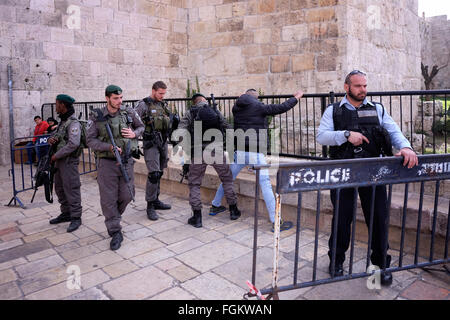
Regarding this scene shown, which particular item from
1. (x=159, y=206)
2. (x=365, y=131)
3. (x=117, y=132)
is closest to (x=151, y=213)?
(x=159, y=206)

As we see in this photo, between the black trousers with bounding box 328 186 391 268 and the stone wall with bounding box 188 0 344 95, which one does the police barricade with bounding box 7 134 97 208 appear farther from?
the black trousers with bounding box 328 186 391 268

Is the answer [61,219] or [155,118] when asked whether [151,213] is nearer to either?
[61,219]

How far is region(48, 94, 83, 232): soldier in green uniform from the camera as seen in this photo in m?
4.85

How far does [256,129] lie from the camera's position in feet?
15.4

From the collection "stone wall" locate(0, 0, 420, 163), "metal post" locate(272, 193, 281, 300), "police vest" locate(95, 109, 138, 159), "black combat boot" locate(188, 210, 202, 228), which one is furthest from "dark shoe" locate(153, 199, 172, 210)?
"stone wall" locate(0, 0, 420, 163)

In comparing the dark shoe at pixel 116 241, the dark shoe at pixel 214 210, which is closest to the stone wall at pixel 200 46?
the dark shoe at pixel 214 210

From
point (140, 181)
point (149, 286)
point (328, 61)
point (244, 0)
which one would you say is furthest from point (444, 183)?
point (244, 0)

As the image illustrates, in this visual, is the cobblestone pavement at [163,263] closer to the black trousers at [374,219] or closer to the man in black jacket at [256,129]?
the black trousers at [374,219]

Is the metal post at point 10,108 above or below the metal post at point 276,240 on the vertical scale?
above

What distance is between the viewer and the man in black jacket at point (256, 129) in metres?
4.63

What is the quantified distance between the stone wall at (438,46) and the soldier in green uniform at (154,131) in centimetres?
2378

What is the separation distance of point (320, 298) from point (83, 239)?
118 inches

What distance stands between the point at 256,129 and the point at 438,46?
25.5 metres
